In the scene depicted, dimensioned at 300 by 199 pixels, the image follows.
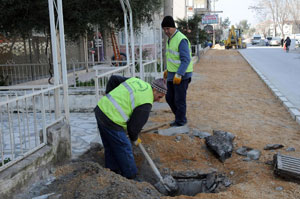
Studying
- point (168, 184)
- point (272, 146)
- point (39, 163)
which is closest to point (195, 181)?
point (168, 184)

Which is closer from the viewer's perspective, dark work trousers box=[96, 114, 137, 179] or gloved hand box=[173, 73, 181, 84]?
dark work trousers box=[96, 114, 137, 179]

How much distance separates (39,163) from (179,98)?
2.72m

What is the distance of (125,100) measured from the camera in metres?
3.42

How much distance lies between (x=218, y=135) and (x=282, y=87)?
667 centimetres

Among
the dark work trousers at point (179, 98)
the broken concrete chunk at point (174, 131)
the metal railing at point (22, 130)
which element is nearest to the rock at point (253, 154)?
the broken concrete chunk at point (174, 131)

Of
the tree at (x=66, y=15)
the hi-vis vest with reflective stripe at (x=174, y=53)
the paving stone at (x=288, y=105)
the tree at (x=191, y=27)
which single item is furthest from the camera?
the tree at (x=191, y=27)

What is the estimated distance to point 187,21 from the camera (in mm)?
20906

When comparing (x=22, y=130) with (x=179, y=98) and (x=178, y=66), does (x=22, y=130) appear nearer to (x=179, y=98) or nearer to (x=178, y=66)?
(x=179, y=98)

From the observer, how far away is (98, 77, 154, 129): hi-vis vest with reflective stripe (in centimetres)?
337

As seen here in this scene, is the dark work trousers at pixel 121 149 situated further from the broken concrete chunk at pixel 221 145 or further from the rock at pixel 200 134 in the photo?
the rock at pixel 200 134

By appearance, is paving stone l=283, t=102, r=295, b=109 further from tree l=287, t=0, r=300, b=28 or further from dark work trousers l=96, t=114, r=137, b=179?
tree l=287, t=0, r=300, b=28

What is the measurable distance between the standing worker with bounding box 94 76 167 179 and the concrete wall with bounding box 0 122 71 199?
0.66 m

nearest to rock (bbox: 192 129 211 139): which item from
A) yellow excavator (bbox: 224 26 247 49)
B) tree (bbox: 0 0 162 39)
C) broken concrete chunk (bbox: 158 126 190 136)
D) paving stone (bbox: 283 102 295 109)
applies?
broken concrete chunk (bbox: 158 126 190 136)

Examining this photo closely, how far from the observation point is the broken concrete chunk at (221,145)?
14.8ft
